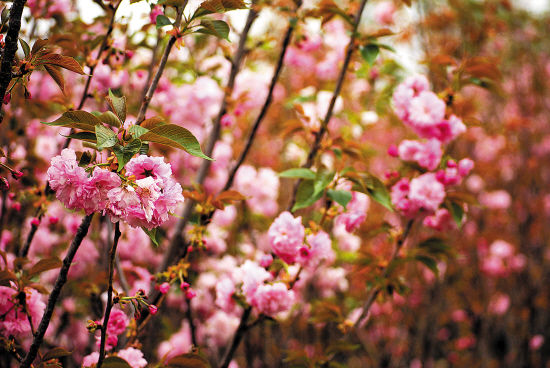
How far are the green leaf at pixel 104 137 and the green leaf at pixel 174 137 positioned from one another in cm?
7

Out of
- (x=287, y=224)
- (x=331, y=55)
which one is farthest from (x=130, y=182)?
(x=331, y=55)

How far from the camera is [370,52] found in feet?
5.69

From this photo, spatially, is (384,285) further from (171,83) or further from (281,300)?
(171,83)

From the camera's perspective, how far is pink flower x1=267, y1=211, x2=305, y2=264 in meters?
1.47

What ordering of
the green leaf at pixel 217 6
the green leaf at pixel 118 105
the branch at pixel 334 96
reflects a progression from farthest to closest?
the branch at pixel 334 96 → the green leaf at pixel 217 6 → the green leaf at pixel 118 105

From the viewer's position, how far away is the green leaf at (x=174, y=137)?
100 centimetres

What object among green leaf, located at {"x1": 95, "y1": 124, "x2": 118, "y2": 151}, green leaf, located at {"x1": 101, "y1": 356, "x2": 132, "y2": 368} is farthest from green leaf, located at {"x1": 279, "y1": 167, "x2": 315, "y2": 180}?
green leaf, located at {"x1": 101, "y1": 356, "x2": 132, "y2": 368}

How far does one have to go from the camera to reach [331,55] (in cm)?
300

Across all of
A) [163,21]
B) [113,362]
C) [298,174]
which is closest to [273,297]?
[298,174]

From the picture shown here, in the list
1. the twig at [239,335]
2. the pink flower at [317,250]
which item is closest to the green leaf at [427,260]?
the pink flower at [317,250]

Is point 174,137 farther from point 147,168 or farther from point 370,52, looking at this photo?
point 370,52

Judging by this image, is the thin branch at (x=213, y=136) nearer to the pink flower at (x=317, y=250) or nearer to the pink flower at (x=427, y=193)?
the pink flower at (x=317, y=250)

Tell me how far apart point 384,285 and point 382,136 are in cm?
411

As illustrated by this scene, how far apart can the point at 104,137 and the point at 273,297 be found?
866 millimetres
